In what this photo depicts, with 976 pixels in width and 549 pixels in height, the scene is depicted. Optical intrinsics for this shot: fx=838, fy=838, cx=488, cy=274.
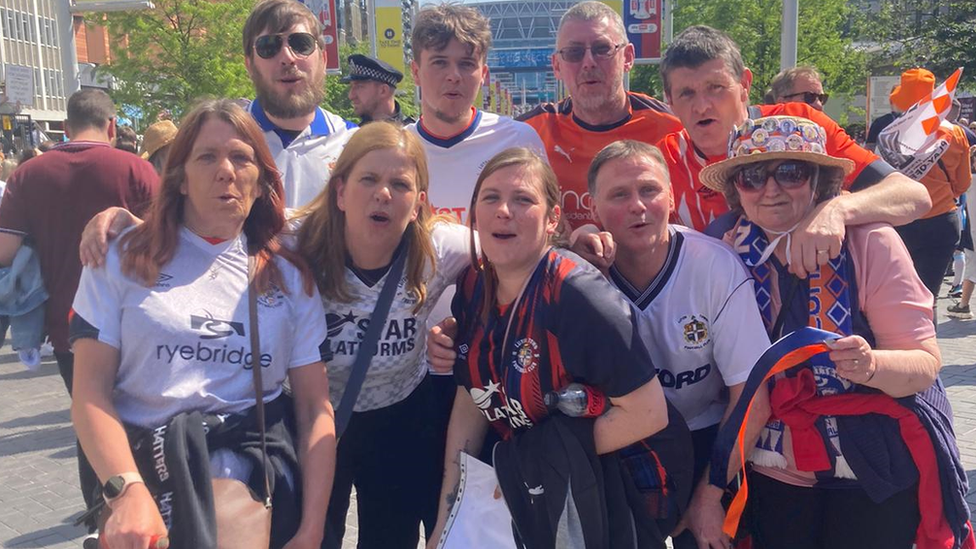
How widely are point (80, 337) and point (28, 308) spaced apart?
2.70m

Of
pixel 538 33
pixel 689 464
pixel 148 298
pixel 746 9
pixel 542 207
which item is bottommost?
pixel 689 464

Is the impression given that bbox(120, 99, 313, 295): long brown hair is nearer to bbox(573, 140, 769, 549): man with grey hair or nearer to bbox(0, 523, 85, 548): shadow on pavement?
bbox(573, 140, 769, 549): man with grey hair

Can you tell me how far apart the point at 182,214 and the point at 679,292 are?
1593 millimetres

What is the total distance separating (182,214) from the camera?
8.70 feet

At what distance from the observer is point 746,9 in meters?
24.5

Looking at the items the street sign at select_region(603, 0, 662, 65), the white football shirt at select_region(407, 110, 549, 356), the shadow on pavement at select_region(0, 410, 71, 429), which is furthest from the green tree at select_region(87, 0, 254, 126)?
the white football shirt at select_region(407, 110, 549, 356)

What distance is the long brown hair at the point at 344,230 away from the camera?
2879 millimetres

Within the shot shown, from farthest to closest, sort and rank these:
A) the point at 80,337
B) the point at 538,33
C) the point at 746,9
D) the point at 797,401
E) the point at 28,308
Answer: the point at 538,33 → the point at 746,9 → the point at 28,308 → the point at 797,401 → the point at 80,337

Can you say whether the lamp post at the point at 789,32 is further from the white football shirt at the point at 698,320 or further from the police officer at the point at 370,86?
the white football shirt at the point at 698,320

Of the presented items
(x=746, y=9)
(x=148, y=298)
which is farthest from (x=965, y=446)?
(x=746, y=9)

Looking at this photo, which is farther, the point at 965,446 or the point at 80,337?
the point at 965,446

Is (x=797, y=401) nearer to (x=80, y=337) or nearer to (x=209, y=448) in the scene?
(x=209, y=448)

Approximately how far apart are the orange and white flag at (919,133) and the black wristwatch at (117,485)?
366 cm

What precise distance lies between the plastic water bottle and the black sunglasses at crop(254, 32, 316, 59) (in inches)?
86.3
